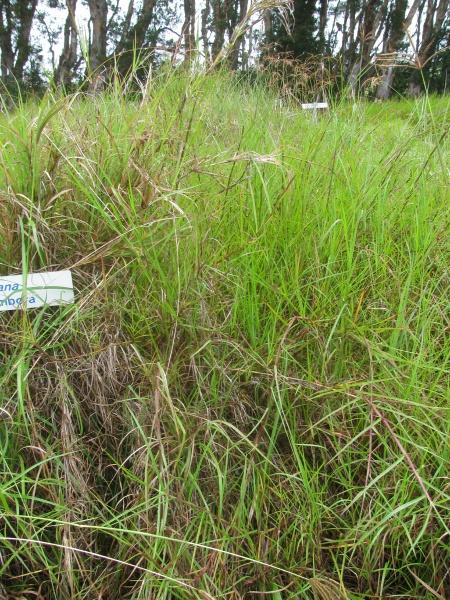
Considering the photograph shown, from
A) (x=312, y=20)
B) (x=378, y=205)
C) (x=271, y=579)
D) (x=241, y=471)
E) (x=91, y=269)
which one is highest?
(x=312, y=20)

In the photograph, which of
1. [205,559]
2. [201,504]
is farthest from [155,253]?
[205,559]

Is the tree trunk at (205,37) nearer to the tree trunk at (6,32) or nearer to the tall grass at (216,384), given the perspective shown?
the tall grass at (216,384)

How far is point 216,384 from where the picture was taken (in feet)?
4.12

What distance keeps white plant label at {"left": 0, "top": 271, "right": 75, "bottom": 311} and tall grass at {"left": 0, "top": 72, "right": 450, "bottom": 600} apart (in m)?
0.05

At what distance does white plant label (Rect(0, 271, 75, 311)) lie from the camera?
1264 mm

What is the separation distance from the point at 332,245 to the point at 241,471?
0.66m

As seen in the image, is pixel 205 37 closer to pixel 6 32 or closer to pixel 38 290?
pixel 38 290

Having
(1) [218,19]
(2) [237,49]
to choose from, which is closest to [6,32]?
(1) [218,19]

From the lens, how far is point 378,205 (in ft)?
5.23

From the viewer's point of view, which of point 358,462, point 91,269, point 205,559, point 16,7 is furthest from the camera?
point 16,7

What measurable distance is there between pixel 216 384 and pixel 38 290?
518 millimetres

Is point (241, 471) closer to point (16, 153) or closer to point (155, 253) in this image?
point (155, 253)

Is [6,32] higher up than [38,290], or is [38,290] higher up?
[6,32]

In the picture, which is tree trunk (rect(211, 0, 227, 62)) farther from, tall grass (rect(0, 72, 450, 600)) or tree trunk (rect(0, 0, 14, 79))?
tree trunk (rect(0, 0, 14, 79))
